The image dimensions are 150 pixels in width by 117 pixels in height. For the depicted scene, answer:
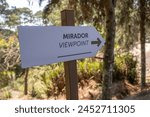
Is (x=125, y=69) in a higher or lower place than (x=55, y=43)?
lower

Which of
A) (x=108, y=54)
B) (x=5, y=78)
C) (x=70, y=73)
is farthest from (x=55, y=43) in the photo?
(x=5, y=78)

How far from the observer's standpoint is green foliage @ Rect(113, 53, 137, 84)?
10.4 meters

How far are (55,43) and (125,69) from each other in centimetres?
773

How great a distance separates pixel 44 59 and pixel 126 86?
24.0ft

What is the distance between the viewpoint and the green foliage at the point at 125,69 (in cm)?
1043

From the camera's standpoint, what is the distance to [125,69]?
10602 mm

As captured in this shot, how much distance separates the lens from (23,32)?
2871 millimetres

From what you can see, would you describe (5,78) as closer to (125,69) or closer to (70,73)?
(125,69)

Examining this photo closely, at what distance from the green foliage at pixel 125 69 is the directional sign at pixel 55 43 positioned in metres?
6.92

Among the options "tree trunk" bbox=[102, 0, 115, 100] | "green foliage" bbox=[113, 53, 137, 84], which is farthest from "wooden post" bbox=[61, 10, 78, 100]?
"green foliage" bbox=[113, 53, 137, 84]

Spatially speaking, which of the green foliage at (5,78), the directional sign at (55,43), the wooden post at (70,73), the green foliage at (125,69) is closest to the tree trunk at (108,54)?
the directional sign at (55,43)

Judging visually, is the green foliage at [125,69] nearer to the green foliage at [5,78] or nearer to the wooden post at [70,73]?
the green foliage at [5,78]

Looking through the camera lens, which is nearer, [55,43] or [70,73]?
[55,43]

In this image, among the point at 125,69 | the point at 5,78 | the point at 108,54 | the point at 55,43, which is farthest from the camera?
the point at 5,78
